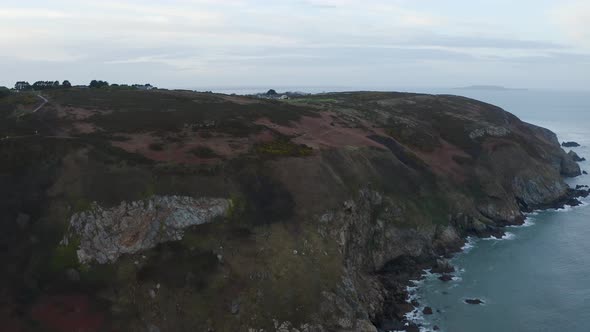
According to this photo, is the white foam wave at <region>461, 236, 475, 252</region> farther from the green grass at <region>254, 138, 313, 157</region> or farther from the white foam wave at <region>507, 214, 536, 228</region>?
the green grass at <region>254, 138, 313, 157</region>

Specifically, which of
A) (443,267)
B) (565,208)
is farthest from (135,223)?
(565,208)

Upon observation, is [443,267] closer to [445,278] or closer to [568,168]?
[445,278]

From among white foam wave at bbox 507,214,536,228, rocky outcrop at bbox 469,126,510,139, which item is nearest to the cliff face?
white foam wave at bbox 507,214,536,228

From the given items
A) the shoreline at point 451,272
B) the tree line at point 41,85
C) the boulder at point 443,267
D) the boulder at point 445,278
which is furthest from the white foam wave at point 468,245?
the tree line at point 41,85

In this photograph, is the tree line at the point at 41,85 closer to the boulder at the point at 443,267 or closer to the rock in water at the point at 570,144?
the boulder at the point at 443,267

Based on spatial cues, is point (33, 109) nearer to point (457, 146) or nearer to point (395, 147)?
point (395, 147)
